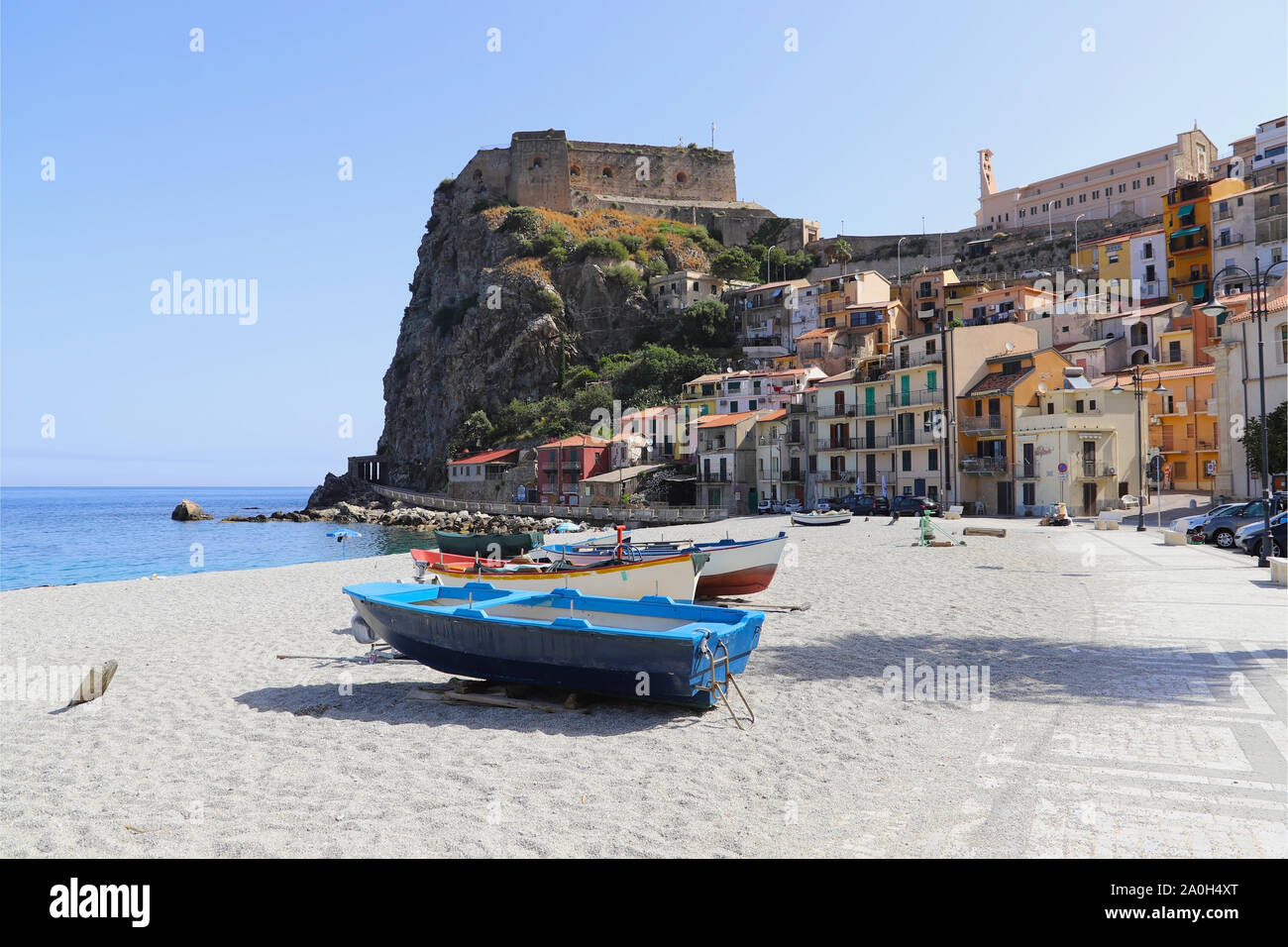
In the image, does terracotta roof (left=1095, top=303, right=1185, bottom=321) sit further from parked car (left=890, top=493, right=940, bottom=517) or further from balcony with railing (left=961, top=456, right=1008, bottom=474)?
parked car (left=890, top=493, right=940, bottom=517)

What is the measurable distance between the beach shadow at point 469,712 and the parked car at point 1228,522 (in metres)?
25.4

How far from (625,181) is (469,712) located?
4173 inches

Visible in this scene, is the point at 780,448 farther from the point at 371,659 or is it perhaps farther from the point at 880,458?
the point at 371,659

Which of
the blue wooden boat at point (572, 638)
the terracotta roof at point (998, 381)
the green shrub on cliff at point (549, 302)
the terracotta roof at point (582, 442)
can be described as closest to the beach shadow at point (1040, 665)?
the blue wooden boat at point (572, 638)

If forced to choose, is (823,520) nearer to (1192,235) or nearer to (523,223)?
(1192,235)

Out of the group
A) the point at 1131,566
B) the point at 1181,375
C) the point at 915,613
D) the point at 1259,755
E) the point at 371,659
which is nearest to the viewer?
the point at 1259,755

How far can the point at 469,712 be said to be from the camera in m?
9.97

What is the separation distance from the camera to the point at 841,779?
23.9 feet

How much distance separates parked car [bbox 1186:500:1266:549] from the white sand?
50.3 ft

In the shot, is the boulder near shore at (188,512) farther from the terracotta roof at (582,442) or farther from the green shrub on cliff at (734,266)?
the green shrub on cliff at (734,266)

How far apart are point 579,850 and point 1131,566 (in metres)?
20.6

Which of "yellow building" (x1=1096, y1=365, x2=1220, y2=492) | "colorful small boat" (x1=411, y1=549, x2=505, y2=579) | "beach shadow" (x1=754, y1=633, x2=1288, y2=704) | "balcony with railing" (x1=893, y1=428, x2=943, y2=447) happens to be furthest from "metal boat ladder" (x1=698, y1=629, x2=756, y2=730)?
"yellow building" (x1=1096, y1=365, x2=1220, y2=492)

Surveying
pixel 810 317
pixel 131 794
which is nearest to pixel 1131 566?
pixel 131 794
